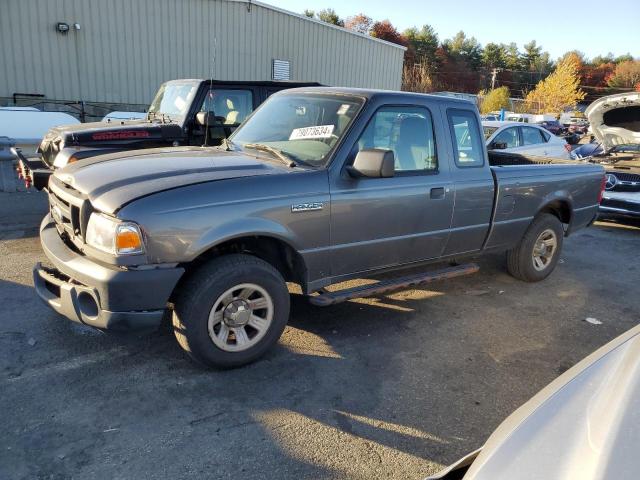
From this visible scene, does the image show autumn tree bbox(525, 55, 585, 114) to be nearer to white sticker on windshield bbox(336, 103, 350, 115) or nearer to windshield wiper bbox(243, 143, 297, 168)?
white sticker on windshield bbox(336, 103, 350, 115)

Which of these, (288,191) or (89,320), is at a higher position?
(288,191)

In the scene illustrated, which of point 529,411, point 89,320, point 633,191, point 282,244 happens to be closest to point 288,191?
point 282,244

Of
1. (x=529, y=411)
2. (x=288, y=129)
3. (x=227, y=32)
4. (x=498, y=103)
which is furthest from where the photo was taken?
(x=498, y=103)

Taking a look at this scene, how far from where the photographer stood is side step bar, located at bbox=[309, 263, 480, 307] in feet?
12.5

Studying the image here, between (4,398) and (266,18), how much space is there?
61.1 feet

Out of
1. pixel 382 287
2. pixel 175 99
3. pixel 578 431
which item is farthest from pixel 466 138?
pixel 175 99

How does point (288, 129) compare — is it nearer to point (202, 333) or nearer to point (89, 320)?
point (202, 333)

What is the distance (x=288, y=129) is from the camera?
4.23 metres

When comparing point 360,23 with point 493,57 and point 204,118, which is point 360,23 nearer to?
point 493,57

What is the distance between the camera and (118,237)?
2998mm

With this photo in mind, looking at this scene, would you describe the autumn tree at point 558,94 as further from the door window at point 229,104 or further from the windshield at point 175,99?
the windshield at point 175,99

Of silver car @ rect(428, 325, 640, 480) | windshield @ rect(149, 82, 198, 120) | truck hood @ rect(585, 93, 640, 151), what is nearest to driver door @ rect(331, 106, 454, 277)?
silver car @ rect(428, 325, 640, 480)

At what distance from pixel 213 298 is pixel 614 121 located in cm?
920

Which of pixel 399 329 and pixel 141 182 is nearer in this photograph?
pixel 141 182
